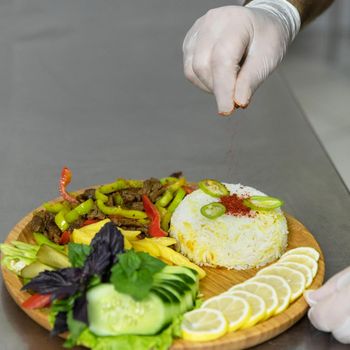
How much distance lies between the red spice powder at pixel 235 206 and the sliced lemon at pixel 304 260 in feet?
0.64

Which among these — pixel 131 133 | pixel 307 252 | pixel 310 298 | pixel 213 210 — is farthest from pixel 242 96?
pixel 131 133

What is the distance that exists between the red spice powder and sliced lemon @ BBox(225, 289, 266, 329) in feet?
1.37

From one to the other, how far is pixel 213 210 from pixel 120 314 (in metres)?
0.65

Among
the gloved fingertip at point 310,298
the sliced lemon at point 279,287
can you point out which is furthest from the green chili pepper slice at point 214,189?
the gloved fingertip at point 310,298

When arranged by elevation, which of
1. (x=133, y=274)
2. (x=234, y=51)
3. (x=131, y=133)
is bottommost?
(x=131, y=133)

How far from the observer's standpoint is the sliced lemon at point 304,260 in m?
2.25

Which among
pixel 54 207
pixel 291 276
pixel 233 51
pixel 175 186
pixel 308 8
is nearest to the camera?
pixel 291 276

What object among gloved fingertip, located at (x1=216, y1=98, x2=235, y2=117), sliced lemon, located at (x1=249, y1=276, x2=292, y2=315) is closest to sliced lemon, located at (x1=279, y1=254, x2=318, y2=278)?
sliced lemon, located at (x1=249, y1=276, x2=292, y2=315)

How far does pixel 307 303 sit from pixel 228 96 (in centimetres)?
60

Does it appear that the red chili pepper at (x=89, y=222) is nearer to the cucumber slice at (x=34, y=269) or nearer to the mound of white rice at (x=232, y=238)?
the mound of white rice at (x=232, y=238)

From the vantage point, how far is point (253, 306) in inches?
78.8

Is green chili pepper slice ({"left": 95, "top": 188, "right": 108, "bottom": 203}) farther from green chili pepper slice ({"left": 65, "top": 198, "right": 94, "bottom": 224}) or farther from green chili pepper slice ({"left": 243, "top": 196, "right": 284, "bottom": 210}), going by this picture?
green chili pepper slice ({"left": 243, "top": 196, "right": 284, "bottom": 210})

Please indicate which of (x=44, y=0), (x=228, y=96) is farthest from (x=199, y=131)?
(x=44, y=0)

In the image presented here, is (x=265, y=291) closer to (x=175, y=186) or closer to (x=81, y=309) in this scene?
(x=81, y=309)
